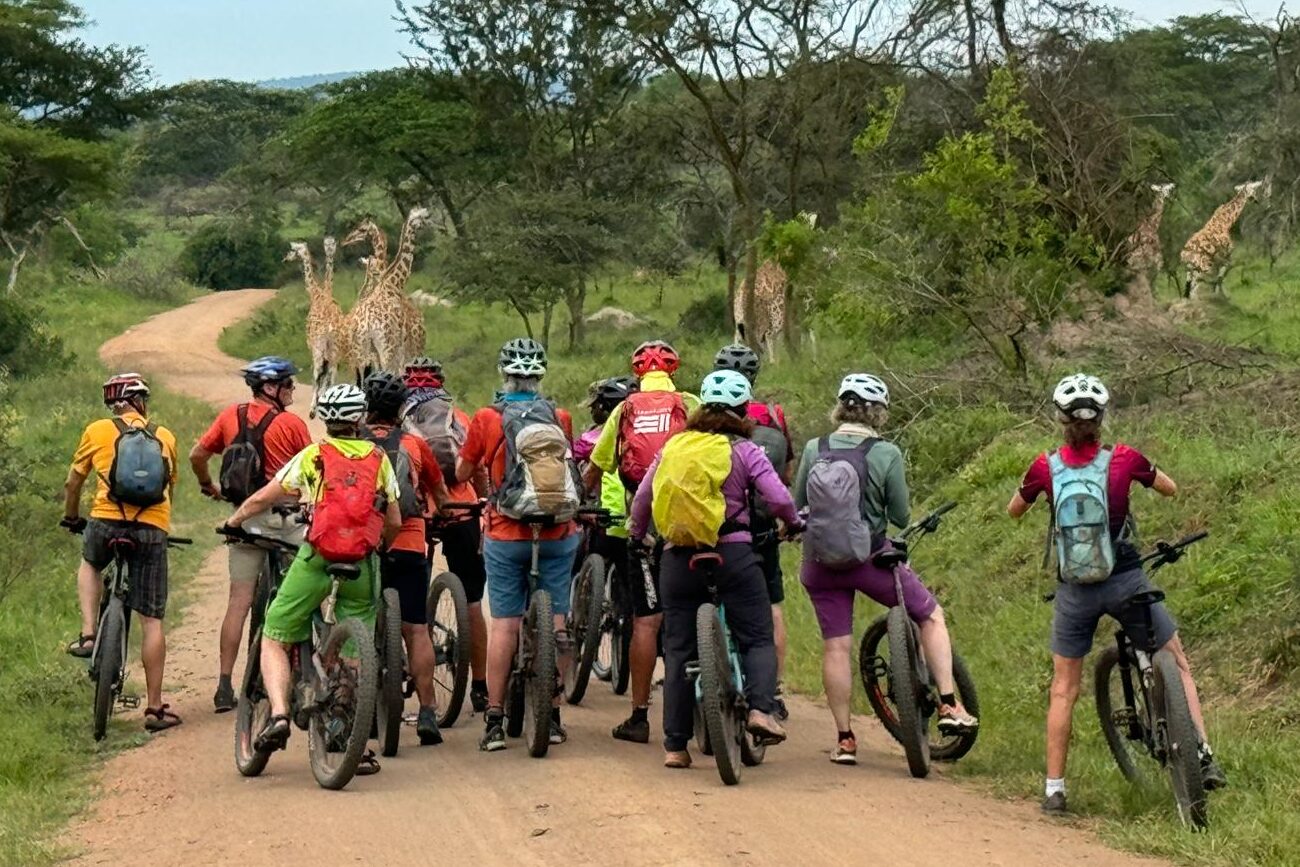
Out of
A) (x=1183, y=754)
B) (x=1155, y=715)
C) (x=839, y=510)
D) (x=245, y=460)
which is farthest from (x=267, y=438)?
(x=1183, y=754)

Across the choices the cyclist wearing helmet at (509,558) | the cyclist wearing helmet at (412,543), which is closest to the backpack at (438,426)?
A: the cyclist wearing helmet at (412,543)

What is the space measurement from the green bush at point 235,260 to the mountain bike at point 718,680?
49423 millimetres

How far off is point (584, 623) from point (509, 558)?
1376 millimetres

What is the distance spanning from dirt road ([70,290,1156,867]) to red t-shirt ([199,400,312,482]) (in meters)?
1.40

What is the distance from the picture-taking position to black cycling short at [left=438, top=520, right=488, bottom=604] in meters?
9.34

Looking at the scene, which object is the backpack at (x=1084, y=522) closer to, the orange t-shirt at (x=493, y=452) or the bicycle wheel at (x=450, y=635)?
the orange t-shirt at (x=493, y=452)

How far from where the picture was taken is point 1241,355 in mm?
13539

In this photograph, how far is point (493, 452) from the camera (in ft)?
28.1

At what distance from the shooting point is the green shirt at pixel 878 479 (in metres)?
7.79

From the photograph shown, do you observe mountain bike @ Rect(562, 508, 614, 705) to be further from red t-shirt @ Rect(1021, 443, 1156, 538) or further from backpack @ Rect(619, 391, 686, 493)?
red t-shirt @ Rect(1021, 443, 1156, 538)

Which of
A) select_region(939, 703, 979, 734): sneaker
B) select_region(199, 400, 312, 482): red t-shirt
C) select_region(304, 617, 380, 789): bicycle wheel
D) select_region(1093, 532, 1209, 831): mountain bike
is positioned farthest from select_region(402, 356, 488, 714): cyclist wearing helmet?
select_region(1093, 532, 1209, 831): mountain bike

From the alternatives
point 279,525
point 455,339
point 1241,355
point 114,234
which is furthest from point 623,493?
point 114,234

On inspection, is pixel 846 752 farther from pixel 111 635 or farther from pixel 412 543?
pixel 111 635

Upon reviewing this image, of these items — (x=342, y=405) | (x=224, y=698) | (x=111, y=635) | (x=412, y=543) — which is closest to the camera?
(x=342, y=405)
